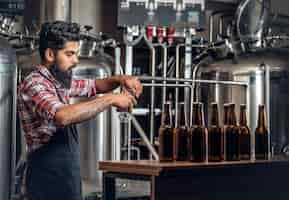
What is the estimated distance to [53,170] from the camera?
2.09 metres

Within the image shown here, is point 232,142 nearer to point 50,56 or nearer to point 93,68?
point 50,56

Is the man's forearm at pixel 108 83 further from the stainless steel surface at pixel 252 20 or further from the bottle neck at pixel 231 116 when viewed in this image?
the stainless steel surface at pixel 252 20

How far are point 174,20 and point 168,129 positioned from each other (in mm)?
2798

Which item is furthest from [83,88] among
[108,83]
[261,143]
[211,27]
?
[211,27]

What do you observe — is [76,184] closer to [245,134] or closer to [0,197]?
[245,134]

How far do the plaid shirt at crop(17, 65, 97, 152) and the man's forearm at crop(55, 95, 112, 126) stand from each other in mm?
48

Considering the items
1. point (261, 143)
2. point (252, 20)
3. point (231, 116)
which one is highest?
point (252, 20)

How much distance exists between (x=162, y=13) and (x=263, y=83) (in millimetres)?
1076

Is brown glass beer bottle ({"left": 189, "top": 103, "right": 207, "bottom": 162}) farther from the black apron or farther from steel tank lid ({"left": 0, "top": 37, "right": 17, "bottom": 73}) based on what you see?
steel tank lid ({"left": 0, "top": 37, "right": 17, "bottom": 73})

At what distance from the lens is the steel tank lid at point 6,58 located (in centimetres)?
332

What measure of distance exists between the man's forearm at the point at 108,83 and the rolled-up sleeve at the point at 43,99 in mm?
278

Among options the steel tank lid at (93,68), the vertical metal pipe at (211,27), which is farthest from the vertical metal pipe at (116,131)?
the vertical metal pipe at (211,27)

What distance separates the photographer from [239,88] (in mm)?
4414

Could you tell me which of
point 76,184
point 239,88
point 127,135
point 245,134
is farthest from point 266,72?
point 76,184
